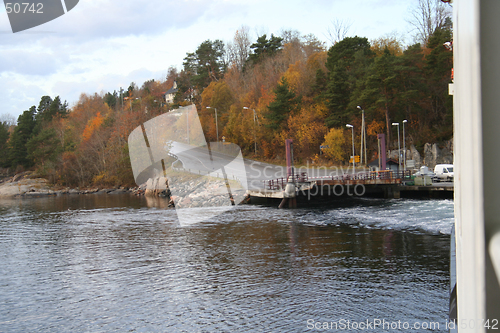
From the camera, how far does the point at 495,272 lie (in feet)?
3.03

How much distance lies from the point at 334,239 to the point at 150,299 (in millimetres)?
10776

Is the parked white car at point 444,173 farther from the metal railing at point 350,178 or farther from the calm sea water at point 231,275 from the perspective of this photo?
the calm sea water at point 231,275

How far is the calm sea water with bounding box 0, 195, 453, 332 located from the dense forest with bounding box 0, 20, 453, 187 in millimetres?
27854

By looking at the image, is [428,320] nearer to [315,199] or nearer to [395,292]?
[395,292]

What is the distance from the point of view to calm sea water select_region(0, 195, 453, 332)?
11.2 meters

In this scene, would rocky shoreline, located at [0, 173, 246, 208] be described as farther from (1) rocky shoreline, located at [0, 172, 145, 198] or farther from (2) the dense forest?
(2) the dense forest

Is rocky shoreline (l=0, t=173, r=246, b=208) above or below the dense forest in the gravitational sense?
below

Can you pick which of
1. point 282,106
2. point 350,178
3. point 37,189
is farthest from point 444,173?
point 37,189

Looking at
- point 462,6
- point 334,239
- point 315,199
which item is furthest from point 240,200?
point 462,6

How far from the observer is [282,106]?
61.8 metres

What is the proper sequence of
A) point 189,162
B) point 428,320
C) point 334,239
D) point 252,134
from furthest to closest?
point 252,134 < point 189,162 < point 334,239 < point 428,320

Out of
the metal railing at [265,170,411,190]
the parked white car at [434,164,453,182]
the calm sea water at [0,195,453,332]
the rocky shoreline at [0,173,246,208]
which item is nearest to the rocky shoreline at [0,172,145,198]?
the rocky shoreline at [0,173,246,208]

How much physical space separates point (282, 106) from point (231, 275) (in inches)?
1939

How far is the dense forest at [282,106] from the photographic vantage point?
50.8m
